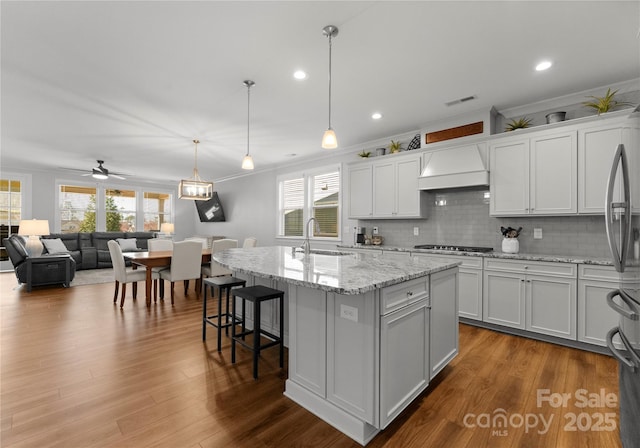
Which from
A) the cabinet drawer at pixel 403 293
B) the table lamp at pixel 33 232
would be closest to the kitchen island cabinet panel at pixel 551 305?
the cabinet drawer at pixel 403 293

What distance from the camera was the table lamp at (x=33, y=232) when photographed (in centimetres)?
581

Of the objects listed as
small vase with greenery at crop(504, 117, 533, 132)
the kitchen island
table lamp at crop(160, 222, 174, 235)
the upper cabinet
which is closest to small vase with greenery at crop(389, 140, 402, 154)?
the upper cabinet

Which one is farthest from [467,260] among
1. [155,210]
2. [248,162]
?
[155,210]

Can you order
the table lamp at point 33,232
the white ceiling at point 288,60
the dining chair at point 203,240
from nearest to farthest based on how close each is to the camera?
the white ceiling at point 288,60 → the dining chair at point 203,240 → the table lamp at point 33,232

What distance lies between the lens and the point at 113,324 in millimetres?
3514

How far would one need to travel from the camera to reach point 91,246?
25.5 feet

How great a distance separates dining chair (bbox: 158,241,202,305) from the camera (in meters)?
4.44

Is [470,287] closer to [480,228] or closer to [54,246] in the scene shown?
[480,228]

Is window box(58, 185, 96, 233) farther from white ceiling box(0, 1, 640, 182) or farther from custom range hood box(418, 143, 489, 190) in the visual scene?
custom range hood box(418, 143, 489, 190)

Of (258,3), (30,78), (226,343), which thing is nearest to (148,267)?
(226,343)

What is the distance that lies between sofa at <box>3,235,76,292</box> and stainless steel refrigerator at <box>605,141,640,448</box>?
7.39m

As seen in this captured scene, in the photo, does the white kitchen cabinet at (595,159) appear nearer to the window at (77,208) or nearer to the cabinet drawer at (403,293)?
the cabinet drawer at (403,293)

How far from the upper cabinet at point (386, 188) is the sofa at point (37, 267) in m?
5.44

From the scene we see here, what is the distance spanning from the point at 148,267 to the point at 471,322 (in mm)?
4465
